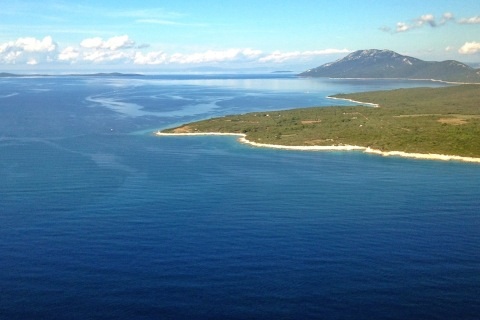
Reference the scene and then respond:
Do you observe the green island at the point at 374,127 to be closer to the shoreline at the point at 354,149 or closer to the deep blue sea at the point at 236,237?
the shoreline at the point at 354,149

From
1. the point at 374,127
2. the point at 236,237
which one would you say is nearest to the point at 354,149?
the point at 374,127

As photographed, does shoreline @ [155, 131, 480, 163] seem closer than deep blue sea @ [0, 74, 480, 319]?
No

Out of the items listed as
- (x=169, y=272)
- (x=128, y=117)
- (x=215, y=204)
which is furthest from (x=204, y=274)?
(x=128, y=117)

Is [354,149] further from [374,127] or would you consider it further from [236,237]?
[236,237]

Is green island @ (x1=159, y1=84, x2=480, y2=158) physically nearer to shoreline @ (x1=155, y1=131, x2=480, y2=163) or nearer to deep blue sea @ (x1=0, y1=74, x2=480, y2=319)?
shoreline @ (x1=155, y1=131, x2=480, y2=163)

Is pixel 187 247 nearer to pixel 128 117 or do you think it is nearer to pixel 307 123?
pixel 307 123

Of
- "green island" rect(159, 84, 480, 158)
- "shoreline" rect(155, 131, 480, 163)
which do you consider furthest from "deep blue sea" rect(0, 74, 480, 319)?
"green island" rect(159, 84, 480, 158)

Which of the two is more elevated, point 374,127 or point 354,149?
point 374,127
